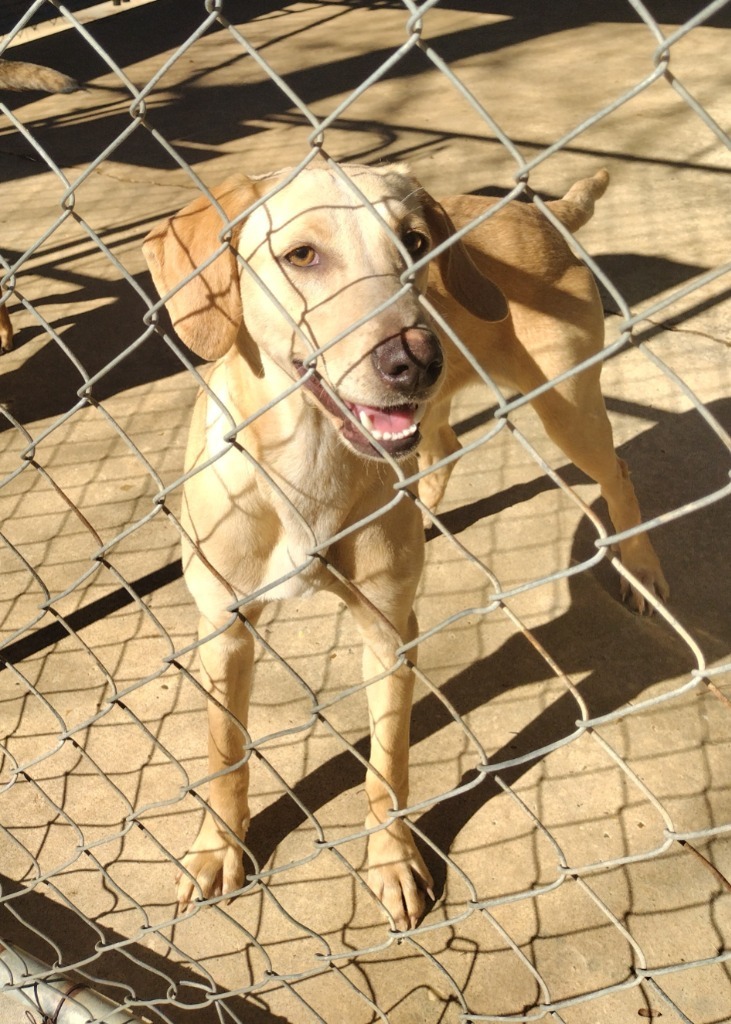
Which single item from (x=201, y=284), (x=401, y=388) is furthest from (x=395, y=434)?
(x=201, y=284)

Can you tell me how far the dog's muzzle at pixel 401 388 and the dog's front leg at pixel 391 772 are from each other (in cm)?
60

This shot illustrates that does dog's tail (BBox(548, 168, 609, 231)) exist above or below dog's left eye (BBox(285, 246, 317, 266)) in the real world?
below

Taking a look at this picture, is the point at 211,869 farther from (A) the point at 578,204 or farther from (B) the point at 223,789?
(A) the point at 578,204

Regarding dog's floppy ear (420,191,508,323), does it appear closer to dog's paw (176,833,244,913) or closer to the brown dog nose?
the brown dog nose

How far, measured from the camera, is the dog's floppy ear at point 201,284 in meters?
1.77

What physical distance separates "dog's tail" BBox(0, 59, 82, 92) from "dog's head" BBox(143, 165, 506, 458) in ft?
5.80

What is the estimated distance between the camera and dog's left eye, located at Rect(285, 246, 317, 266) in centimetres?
173

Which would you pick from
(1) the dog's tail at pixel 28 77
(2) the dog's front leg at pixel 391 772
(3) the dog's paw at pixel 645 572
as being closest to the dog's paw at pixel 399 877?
(2) the dog's front leg at pixel 391 772

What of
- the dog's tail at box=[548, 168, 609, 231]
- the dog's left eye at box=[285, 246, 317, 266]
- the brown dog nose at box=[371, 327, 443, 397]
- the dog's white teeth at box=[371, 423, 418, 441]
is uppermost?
the dog's left eye at box=[285, 246, 317, 266]

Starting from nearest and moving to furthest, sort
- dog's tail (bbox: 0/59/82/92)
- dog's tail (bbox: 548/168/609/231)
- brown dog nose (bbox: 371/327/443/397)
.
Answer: brown dog nose (bbox: 371/327/443/397) → dog's tail (bbox: 548/168/609/231) → dog's tail (bbox: 0/59/82/92)

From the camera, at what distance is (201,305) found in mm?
1789

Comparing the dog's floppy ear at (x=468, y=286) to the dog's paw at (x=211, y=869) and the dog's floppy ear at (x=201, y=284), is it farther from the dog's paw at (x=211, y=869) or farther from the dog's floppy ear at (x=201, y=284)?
the dog's paw at (x=211, y=869)

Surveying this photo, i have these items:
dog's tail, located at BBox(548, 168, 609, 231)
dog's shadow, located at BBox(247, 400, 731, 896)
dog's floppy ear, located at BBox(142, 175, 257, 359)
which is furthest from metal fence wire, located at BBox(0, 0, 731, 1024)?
dog's tail, located at BBox(548, 168, 609, 231)

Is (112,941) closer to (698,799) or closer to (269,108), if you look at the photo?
(698,799)
